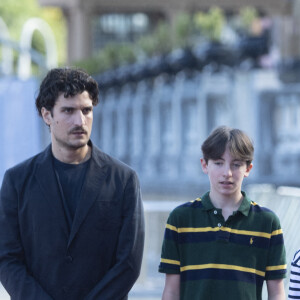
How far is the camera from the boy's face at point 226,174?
3.44m

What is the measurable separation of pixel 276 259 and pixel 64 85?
3.53ft

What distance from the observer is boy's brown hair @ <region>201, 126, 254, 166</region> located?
3453 mm

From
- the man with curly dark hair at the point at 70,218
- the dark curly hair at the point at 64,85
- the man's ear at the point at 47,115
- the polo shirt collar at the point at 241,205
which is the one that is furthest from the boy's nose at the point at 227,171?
the man's ear at the point at 47,115

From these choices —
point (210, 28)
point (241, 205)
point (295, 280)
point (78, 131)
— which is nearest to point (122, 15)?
point (210, 28)

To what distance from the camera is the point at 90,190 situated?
3.50 meters

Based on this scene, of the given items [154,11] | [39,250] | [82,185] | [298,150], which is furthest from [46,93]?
[154,11]

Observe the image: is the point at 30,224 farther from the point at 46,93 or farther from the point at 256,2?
the point at 256,2

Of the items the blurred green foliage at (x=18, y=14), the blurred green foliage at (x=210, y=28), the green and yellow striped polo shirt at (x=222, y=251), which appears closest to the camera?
the green and yellow striped polo shirt at (x=222, y=251)

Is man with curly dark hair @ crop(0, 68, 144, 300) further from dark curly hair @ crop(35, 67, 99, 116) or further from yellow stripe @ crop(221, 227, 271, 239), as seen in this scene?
yellow stripe @ crop(221, 227, 271, 239)

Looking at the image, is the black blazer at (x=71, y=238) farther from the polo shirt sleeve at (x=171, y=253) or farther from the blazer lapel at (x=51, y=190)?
the polo shirt sleeve at (x=171, y=253)

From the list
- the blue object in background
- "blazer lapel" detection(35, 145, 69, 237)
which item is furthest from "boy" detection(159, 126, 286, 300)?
the blue object in background

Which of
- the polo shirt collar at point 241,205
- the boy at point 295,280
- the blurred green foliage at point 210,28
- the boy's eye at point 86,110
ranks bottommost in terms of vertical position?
the boy at point 295,280

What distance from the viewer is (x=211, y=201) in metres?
3.51

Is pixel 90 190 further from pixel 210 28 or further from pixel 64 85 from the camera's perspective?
pixel 210 28
